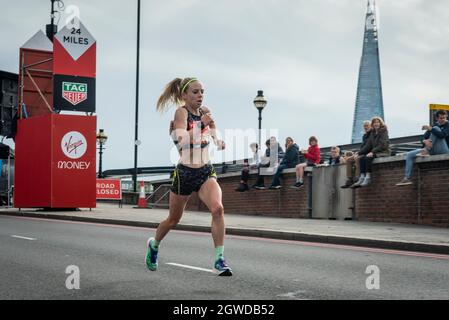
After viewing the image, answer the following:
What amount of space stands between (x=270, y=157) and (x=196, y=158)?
15.2m

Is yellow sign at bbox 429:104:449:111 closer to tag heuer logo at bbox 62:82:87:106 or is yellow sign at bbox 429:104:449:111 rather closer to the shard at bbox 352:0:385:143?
tag heuer logo at bbox 62:82:87:106

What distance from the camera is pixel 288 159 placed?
21.1 meters

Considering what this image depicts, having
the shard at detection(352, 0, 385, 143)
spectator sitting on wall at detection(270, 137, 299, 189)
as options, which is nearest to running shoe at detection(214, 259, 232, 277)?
spectator sitting on wall at detection(270, 137, 299, 189)

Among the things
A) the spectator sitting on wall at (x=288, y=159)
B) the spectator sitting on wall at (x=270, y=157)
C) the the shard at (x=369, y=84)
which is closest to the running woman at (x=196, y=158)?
the spectator sitting on wall at (x=288, y=159)

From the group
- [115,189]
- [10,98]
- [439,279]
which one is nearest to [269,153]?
[115,189]

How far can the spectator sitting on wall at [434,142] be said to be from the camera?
599 inches

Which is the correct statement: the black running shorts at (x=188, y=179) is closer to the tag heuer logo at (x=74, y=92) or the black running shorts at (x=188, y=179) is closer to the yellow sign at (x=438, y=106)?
the yellow sign at (x=438, y=106)

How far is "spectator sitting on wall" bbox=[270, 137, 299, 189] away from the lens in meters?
20.6

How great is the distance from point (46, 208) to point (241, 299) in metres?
19.5

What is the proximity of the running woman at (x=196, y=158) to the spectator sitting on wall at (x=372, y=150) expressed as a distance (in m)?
10.6

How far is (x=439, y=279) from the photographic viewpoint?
24.6 ft

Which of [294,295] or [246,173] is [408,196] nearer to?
[246,173]

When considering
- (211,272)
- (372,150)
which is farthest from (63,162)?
(211,272)
